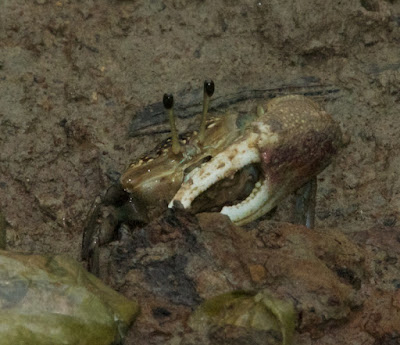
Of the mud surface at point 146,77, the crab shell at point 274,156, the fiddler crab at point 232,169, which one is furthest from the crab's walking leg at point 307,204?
the crab shell at point 274,156

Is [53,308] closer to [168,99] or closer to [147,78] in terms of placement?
[168,99]

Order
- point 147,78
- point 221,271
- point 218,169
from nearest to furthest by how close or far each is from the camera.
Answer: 1. point 221,271
2. point 218,169
3. point 147,78

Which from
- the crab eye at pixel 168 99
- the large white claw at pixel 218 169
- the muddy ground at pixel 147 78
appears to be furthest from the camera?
the muddy ground at pixel 147 78

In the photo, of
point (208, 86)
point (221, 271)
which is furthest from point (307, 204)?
point (221, 271)

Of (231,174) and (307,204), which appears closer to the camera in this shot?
(231,174)

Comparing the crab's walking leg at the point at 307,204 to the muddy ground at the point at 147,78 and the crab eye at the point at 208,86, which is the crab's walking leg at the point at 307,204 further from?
the crab eye at the point at 208,86

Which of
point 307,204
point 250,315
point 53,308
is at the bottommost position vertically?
point 307,204

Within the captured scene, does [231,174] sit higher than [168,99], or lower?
lower

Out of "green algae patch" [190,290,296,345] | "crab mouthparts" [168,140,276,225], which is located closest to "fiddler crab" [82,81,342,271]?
"crab mouthparts" [168,140,276,225]
